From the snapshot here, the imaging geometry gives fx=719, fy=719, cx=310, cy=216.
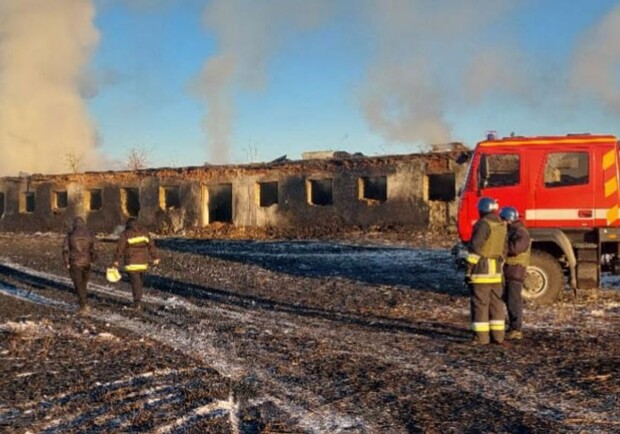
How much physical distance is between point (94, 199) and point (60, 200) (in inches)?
85.5

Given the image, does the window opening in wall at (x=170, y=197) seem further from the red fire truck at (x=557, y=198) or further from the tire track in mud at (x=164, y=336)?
the red fire truck at (x=557, y=198)

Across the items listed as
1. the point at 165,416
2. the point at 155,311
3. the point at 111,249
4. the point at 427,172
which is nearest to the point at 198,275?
the point at 155,311

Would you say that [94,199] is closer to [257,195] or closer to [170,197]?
[170,197]

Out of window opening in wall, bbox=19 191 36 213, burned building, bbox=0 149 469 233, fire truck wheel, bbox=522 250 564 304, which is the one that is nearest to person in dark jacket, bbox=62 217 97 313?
fire truck wheel, bbox=522 250 564 304

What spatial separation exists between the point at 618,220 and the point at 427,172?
1690 centimetres

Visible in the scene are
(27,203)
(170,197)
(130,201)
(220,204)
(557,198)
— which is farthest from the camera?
(27,203)

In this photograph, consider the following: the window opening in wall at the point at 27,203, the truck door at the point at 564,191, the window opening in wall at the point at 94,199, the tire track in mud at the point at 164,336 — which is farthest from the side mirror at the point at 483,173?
the window opening in wall at the point at 27,203

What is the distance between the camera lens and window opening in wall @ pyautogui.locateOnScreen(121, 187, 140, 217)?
35656 millimetres

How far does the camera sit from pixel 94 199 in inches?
1460

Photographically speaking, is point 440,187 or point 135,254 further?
point 440,187

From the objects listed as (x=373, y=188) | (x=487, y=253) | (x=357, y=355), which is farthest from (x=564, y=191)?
(x=373, y=188)

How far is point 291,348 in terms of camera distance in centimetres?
877

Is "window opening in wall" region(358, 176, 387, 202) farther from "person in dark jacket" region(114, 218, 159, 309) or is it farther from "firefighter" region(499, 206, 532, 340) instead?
"firefighter" region(499, 206, 532, 340)

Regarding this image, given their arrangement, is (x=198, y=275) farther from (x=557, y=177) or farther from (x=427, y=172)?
(x=427, y=172)
